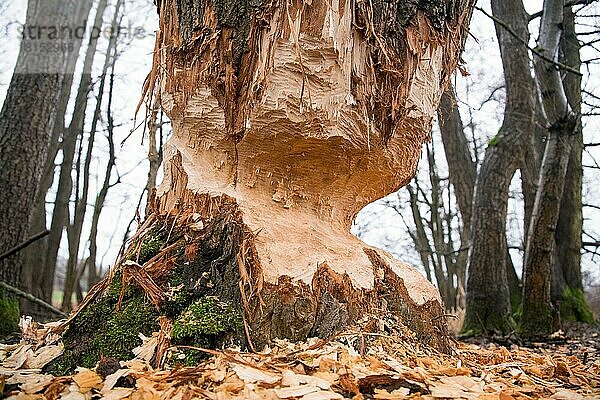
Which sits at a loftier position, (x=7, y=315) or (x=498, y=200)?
(x=498, y=200)

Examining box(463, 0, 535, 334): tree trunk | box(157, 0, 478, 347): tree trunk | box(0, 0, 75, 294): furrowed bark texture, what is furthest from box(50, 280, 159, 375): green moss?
box(463, 0, 535, 334): tree trunk

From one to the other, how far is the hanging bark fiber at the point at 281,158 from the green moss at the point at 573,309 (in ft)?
19.6

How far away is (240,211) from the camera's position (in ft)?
6.52

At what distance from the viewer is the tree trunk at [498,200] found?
5844mm

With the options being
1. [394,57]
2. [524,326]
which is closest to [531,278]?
[524,326]

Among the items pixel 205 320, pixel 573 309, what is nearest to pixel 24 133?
pixel 205 320

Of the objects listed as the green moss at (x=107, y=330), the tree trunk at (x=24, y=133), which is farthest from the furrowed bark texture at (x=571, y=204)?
the green moss at (x=107, y=330)

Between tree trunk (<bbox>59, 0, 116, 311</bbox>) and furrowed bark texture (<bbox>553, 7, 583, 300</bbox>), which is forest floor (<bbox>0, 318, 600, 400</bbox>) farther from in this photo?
tree trunk (<bbox>59, 0, 116, 311</bbox>)

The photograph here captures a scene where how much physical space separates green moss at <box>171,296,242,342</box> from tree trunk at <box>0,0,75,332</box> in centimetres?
266

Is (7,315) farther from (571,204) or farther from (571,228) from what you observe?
(571,204)

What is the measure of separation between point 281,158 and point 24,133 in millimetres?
2878

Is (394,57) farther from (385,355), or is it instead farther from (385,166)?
(385,355)

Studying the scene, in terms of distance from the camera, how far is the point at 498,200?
239 inches

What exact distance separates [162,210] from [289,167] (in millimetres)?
603
